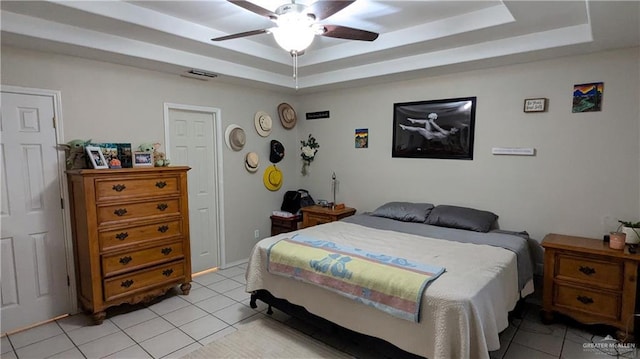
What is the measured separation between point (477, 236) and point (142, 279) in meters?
3.15

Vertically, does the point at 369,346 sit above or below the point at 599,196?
below

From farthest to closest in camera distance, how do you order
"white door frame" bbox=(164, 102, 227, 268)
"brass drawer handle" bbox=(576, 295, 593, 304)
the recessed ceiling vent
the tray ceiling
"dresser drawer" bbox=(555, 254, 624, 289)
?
1. "white door frame" bbox=(164, 102, 227, 268)
2. the recessed ceiling vent
3. "brass drawer handle" bbox=(576, 295, 593, 304)
4. "dresser drawer" bbox=(555, 254, 624, 289)
5. the tray ceiling

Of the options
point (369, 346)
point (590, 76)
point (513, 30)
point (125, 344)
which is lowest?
point (125, 344)

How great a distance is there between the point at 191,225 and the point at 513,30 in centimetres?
385

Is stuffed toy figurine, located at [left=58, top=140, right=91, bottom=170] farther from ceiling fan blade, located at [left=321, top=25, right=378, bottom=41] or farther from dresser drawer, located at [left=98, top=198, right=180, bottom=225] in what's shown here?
ceiling fan blade, located at [left=321, top=25, right=378, bottom=41]

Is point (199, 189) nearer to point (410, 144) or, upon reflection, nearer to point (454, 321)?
point (410, 144)

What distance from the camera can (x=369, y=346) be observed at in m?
2.22

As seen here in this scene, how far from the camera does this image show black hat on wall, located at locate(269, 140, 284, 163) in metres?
4.69

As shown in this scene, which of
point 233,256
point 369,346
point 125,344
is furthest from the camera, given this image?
point 233,256

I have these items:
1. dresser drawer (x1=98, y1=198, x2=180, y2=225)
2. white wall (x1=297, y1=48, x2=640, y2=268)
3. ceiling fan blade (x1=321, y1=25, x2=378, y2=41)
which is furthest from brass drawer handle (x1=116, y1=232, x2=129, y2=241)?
white wall (x1=297, y1=48, x2=640, y2=268)

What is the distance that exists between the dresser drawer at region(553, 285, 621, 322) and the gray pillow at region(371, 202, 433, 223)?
1.34 meters

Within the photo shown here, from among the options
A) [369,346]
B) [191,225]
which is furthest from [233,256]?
[369,346]

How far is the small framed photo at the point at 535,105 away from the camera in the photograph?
10.2 feet

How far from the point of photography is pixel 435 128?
12.3 ft
